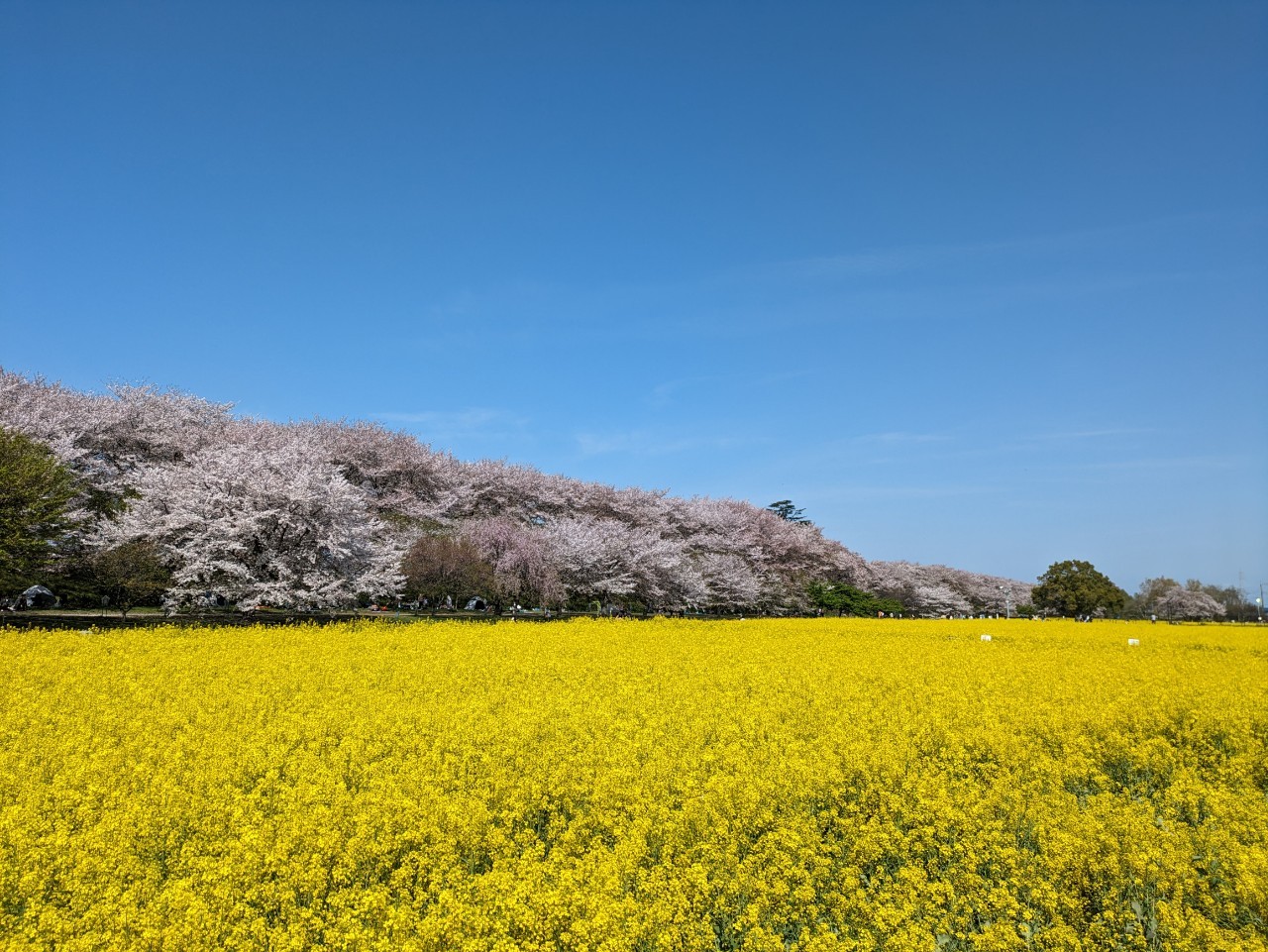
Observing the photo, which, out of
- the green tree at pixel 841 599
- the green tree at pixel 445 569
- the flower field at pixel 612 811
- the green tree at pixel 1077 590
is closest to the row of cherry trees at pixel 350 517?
the green tree at pixel 445 569

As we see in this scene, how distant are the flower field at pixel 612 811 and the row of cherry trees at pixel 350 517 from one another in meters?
12.9

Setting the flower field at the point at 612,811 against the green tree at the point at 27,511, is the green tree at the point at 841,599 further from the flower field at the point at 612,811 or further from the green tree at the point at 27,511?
the green tree at the point at 27,511

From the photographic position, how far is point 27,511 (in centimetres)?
2094

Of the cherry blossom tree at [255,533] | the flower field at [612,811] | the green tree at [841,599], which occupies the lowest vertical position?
the flower field at [612,811]

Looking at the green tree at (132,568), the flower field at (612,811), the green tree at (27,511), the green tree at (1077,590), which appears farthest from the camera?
the green tree at (1077,590)

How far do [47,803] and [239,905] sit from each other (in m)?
3.50

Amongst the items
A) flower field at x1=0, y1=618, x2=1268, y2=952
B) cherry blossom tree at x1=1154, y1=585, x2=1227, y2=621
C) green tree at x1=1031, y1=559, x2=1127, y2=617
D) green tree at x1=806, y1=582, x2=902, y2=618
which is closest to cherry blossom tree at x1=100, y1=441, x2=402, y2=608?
flower field at x1=0, y1=618, x2=1268, y2=952

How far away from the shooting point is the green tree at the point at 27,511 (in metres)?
20.8

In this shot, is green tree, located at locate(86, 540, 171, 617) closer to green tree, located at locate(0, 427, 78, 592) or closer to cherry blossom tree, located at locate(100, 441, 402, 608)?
cherry blossom tree, located at locate(100, 441, 402, 608)

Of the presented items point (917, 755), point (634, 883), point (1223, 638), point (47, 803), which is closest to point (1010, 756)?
point (917, 755)

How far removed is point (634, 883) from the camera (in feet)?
18.3

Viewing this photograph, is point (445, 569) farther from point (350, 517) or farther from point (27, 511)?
point (27, 511)

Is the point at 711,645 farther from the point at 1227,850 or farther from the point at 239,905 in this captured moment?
the point at 239,905

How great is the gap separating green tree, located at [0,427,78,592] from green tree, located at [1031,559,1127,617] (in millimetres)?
85745
